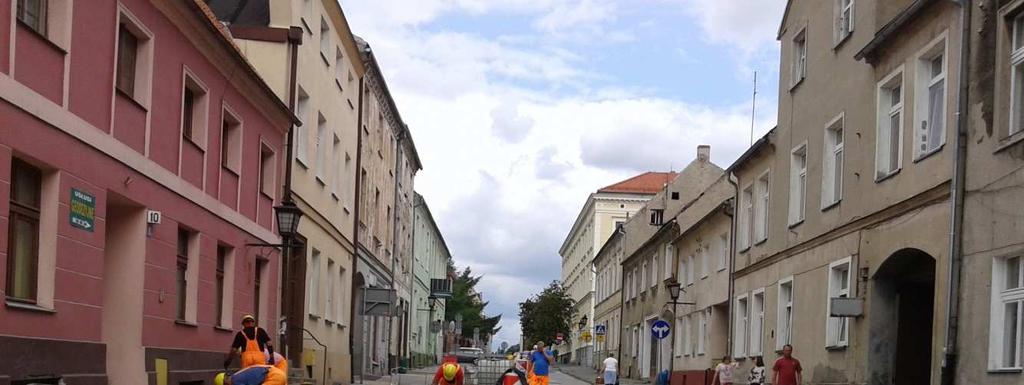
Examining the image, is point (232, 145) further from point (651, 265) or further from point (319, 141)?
point (651, 265)

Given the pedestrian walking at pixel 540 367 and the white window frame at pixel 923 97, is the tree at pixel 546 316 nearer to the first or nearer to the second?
the pedestrian walking at pixel 540 367

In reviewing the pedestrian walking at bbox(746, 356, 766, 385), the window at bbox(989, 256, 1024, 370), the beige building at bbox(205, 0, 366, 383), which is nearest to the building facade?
the beige building at bbox(205, 0, 366, 383)

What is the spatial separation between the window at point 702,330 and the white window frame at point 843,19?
15855 mm

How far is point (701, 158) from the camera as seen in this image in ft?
188

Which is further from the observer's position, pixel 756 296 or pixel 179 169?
pixel 756 296

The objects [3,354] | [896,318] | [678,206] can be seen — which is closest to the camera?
[3,354]

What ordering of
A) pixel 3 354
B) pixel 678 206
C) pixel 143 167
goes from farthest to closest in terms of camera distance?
1. pixel 678 206
2. pixel 143 167
3. pixel 3 354

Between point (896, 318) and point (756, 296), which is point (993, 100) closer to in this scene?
point (896, 318)

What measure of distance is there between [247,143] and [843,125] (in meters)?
10.6

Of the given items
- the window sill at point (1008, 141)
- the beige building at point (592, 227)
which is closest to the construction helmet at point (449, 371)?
the window sill at point (1008, 141)

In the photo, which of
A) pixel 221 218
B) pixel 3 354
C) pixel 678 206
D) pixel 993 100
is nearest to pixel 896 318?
pixel 993 100

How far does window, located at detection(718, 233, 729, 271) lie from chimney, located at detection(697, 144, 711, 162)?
21998mm

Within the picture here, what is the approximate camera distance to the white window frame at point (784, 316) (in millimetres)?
25498

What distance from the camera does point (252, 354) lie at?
1661 cm
